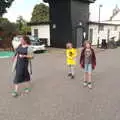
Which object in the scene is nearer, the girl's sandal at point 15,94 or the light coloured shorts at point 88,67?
the girl's sandal at point 15,94

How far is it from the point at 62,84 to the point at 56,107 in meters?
3.17

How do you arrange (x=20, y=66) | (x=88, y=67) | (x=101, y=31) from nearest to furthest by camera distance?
(x=20, y=66) < (x=88, y=67) < (x=101, y=31)

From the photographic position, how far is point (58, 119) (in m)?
6.33

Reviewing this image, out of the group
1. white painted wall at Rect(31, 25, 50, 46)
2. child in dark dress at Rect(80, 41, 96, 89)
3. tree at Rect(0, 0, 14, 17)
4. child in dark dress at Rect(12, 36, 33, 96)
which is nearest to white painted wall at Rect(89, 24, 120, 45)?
white painted wall at Rect(31, 25, 50, 46)

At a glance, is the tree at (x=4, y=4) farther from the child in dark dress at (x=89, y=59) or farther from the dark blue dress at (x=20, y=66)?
the dark blue dress at (x=20, y=66)

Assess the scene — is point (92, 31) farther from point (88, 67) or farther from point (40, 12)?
point (40, 12)

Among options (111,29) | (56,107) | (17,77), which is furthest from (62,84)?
(111,29)

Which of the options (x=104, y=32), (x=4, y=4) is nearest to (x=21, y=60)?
(x=4, y=4)

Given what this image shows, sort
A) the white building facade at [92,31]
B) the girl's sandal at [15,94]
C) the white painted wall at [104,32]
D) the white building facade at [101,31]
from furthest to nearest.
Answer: the white painted wall at [104,32]
the white building facade at [101,31]
the white building facade at [92,31]
the girl's sandal at [15,94]

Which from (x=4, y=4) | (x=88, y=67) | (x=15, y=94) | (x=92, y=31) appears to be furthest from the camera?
(x=92, y=31)

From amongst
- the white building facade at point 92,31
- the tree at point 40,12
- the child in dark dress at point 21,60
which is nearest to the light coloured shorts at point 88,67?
the child in dark dress at point 21,60

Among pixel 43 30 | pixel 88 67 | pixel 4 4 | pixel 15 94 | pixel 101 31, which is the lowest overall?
pixel 15 94

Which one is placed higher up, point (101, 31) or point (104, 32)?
point (101, 31)

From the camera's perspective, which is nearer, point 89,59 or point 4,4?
point 89,59
